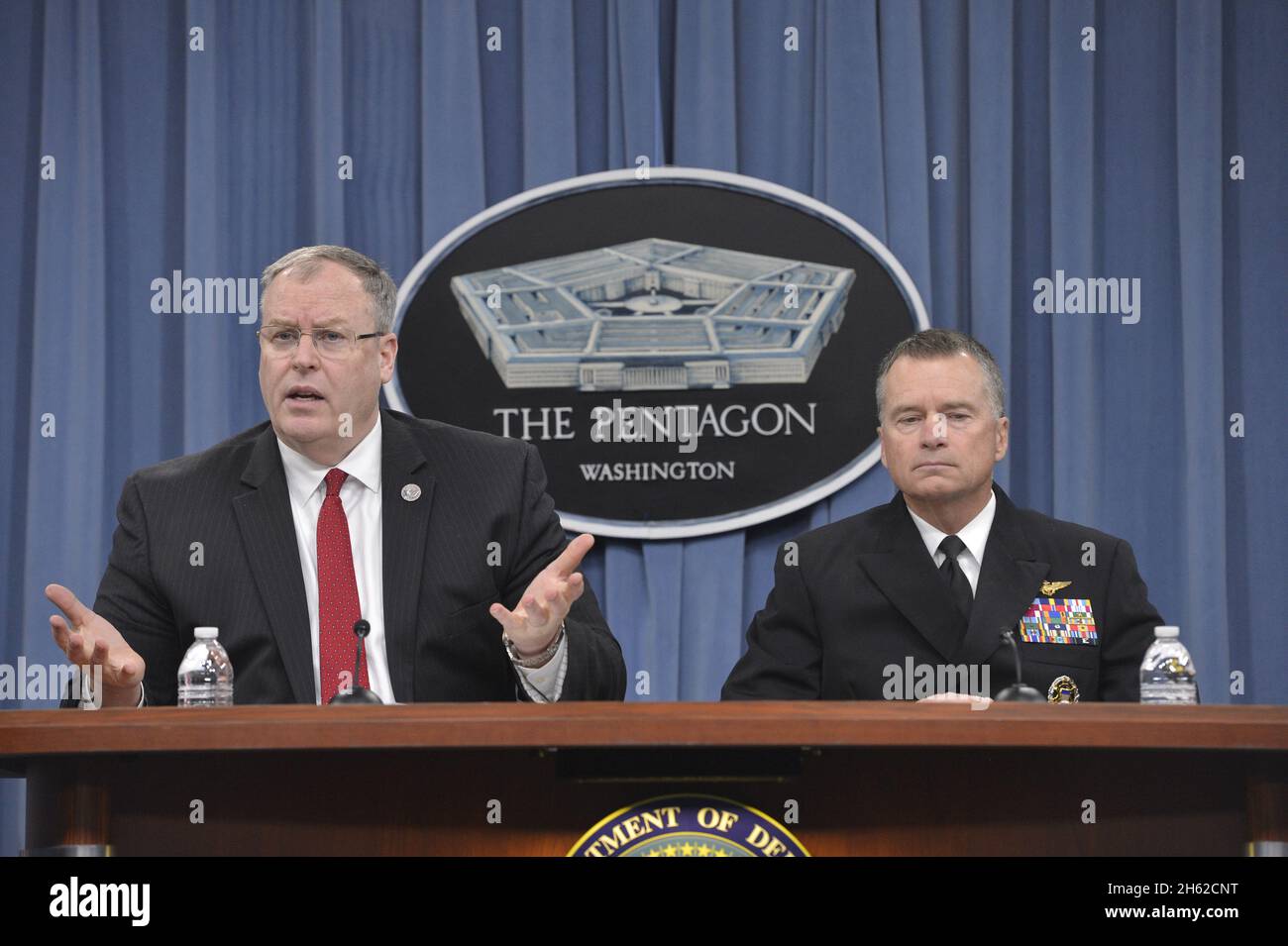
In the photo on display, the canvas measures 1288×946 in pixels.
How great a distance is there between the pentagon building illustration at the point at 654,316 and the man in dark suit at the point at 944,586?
79 centimetres

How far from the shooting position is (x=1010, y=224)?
357cm

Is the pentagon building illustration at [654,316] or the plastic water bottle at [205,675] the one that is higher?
the pentagon building illustration at [654,316]

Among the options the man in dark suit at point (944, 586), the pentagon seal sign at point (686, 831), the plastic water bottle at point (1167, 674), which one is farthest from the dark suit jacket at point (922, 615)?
the pentagon seal sign at point (686, 831)

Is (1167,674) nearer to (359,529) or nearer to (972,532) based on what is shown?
(972,532)

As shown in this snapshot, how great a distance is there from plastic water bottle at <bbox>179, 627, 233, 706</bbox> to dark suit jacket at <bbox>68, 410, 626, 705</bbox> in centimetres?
12

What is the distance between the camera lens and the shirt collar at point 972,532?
2.67m

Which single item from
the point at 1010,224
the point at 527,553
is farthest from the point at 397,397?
the point at 1010,224

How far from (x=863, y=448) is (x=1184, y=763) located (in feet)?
6.42

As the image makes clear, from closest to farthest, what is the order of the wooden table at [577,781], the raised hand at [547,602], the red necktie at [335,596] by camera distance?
the wooden table at [577,781], the raised hand at [547,602], the red necktie at [335,596]

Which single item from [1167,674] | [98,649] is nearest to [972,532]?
[1167,674]

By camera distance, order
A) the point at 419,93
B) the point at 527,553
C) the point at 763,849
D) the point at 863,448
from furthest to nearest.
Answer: the point at 419,93 < the point at 863,448 < the point at 527,553 < the point at 763,849

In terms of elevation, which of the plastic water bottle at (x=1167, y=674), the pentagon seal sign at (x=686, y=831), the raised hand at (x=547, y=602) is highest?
the raised hand at (x=547, y=602)

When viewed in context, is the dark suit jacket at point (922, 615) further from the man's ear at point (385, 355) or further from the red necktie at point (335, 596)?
the man's ear at point (385, 355)

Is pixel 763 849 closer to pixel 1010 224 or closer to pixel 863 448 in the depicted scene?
pixel 863 448
